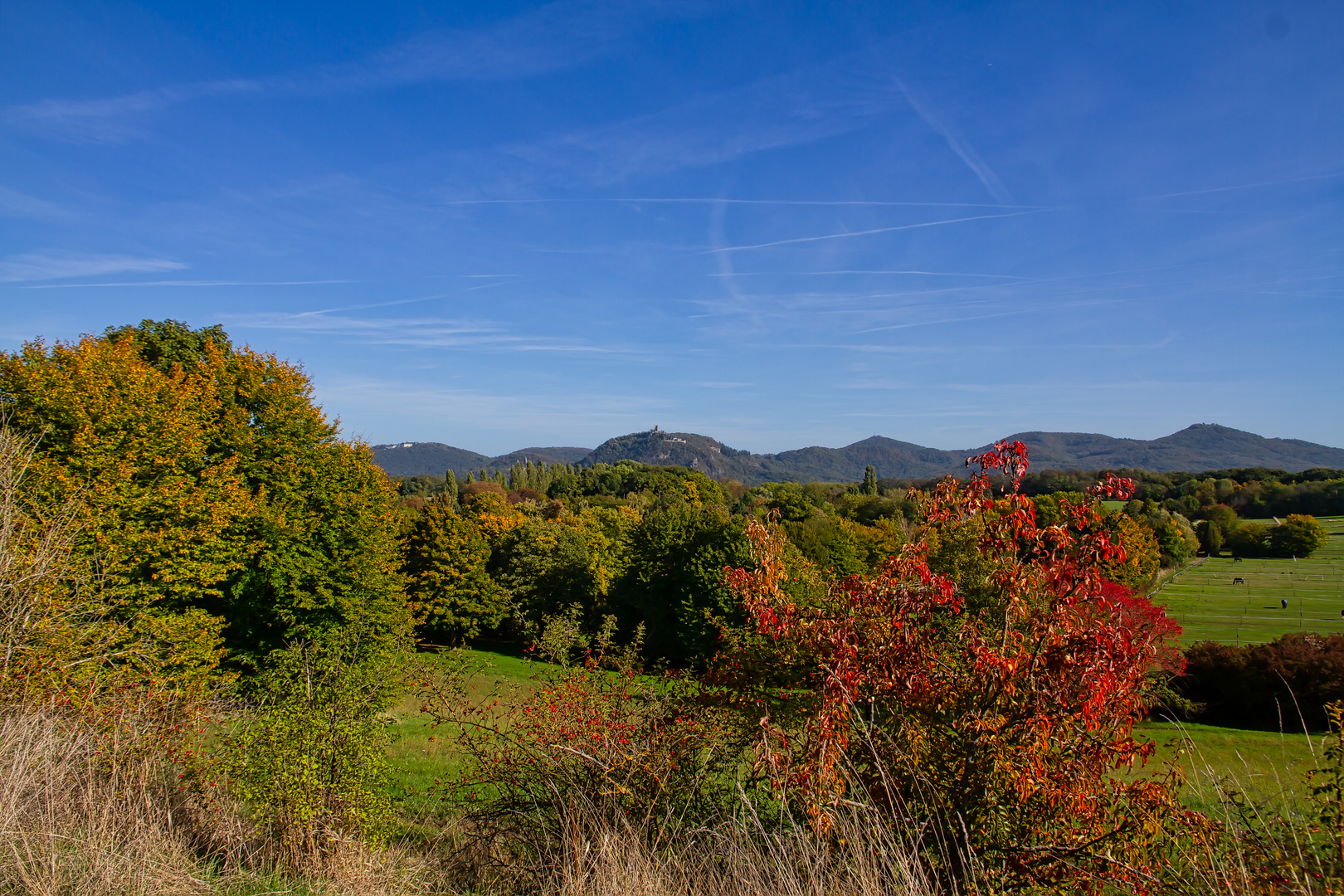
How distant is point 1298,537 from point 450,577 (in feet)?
287

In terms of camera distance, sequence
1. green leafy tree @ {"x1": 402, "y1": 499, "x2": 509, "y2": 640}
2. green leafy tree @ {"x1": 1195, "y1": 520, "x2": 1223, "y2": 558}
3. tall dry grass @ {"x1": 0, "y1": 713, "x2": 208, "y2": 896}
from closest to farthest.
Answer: tall dry grass @ {"x1": 0, "y1": 713, "x2": 208, "y2": 896} → green leafy tree @ {"x1": 402, "y1": 499, "x2": 509, "y2": 640} → green leafy tree @ {"x1": 1195, "y1": 520, "x2": 1223, "y2": 558}

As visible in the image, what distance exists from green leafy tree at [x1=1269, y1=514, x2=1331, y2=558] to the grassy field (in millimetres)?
1125

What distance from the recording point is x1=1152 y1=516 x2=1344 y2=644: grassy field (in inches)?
1773

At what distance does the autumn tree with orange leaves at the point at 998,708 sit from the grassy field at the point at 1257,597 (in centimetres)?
4308

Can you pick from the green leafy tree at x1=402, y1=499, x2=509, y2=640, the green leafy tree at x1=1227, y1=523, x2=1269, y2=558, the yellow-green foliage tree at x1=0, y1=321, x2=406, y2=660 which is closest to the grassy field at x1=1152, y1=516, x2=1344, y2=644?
the green leafy tree at x1=1227, y1=523, x2=1269, y2=558

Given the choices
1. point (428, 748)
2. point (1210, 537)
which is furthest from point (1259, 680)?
point (1210, 537)

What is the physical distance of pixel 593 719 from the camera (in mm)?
6477

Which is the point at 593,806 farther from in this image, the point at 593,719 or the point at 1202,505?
the point at 1202,505

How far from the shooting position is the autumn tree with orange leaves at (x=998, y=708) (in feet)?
13.5

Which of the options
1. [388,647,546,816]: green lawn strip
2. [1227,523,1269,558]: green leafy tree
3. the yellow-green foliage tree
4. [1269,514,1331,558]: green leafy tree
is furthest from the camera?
[1227,523,1269,558]: green leafy tree

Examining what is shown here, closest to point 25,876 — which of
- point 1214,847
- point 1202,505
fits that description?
point 1214,847

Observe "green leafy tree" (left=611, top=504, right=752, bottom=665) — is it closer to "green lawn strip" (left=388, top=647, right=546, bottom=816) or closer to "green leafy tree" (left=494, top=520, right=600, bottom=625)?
"green leafy tree" (left=494, top=520, right=600, bottom=625)

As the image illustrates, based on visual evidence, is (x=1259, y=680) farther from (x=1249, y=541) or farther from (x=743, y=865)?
(x=1249, y=541)

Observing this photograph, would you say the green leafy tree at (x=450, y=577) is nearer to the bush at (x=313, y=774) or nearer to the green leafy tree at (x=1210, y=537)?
the bush at (x=313, y=774)
